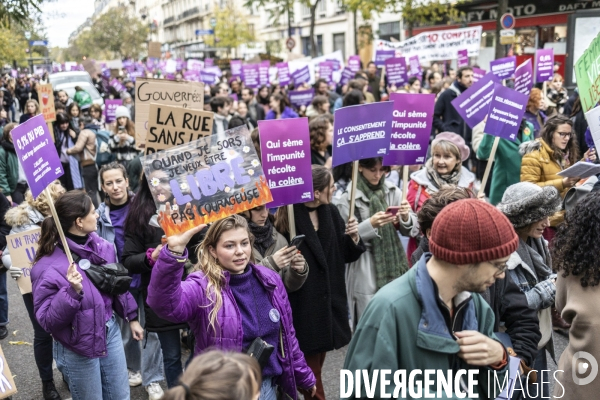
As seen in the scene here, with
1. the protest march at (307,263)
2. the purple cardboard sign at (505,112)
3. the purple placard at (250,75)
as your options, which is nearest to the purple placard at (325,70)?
the purple placard at (250,75)

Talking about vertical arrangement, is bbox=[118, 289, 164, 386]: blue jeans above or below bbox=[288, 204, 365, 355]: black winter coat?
below

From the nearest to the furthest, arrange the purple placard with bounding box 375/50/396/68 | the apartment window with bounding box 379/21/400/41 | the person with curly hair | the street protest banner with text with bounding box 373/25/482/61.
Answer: the person with curly hair < the street protest banner with text with bounding box 373/25/482/61 < the purple placard with bounding box 375/50/396/68 < the apartment window with bounding box 379/21/400/41

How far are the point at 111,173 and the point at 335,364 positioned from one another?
2345 millimetres

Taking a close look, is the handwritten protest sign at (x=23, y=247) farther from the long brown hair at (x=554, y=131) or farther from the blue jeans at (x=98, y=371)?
the long brown hair at (x=554, y=131)

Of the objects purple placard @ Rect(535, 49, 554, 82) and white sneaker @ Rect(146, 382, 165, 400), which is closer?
white sneaker @ Rect(146, 382, 165, 400)

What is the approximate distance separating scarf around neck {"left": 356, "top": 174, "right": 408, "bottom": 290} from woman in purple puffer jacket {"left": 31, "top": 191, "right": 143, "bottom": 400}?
75.4 inches

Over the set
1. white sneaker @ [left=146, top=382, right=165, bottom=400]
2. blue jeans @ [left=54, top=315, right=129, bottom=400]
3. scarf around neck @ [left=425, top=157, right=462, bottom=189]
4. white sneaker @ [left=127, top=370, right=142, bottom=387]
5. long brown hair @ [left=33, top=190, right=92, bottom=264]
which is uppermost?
long brown hair @ [left=33, top=190, right=92, bottom=264]

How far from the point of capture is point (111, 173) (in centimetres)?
512

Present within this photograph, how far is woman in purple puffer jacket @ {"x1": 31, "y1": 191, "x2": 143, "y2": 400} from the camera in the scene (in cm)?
375

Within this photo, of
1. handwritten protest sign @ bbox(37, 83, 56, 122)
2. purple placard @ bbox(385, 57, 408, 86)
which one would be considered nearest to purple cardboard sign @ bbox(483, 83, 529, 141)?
handwritten protest sign @ bbox(37, 83, 56, 122)

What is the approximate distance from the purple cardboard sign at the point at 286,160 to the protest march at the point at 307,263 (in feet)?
0.04

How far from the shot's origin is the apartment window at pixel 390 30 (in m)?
40.6

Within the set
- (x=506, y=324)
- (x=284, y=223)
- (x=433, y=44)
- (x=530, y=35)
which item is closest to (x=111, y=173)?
(x=284, y=223)

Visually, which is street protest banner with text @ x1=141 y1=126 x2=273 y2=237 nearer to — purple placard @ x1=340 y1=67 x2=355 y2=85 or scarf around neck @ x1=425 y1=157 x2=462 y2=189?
scarf around neck @ x1=425 y1=157 x2=462 y2=189
